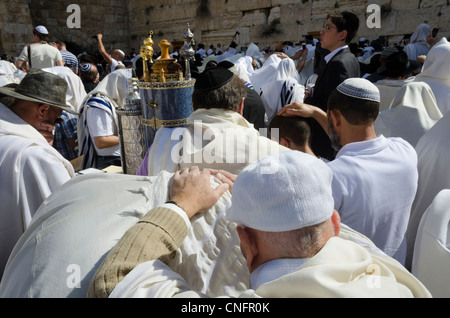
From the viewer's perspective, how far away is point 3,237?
1853 millimetres

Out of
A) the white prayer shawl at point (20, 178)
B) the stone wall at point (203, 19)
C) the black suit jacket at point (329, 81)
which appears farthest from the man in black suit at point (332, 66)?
the stone wall at point (203, 19)

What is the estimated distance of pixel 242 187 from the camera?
0.92 metres

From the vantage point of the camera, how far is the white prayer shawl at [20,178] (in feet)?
5.91

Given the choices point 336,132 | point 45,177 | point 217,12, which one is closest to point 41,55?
point 45,177

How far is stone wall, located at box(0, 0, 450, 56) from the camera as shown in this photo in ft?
45.3

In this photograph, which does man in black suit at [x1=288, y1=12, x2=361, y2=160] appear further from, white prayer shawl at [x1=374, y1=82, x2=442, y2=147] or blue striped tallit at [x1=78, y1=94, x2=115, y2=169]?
blue striped tallit at [x1=78, y1=94, x2=115, y2=169]

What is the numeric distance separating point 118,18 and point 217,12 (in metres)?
7.28

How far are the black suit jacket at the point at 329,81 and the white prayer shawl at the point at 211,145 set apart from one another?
1548mm

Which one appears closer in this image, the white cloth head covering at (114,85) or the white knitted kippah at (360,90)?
the white knitted kippah at (360,90)

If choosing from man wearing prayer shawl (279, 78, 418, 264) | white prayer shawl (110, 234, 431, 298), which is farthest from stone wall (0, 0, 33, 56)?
white prayer shawl (110, 234, 431, 298)

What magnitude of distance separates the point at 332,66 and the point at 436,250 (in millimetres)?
2450

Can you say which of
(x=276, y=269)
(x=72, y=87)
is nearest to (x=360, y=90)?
(x=276, y=269)

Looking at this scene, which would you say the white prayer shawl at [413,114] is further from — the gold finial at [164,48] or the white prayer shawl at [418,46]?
the white prayer shawl at [418,46]
